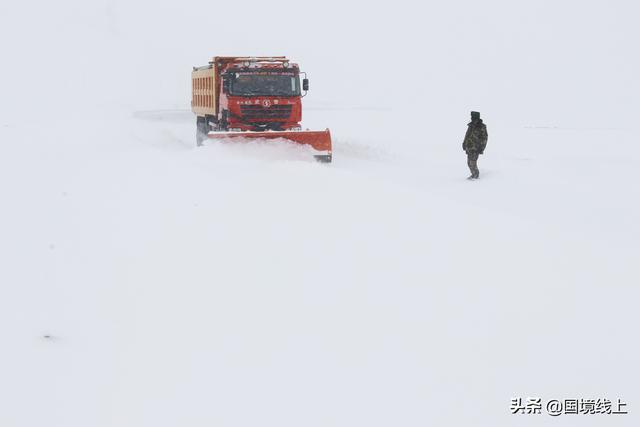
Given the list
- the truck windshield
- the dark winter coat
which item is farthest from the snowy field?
the truck windshield

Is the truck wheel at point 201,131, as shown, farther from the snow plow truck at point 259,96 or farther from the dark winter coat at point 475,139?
the dark winter coat at point 475,139

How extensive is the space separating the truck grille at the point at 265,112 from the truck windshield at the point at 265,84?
1.07ft

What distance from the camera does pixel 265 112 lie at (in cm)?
1845

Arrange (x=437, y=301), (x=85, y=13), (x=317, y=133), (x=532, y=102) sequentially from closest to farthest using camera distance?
1. (x=437, y=301)
2. (x=317, y=133)
3. (x=532, y=102)
4. (x=85, y=13)

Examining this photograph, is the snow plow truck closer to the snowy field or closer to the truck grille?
the truck grille

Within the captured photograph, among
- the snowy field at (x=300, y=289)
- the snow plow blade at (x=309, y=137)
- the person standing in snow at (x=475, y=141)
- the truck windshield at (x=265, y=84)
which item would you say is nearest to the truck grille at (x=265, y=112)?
the truck windshield at (x=265, y=84)

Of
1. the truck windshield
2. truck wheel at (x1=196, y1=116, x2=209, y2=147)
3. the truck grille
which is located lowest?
truck wheel at (x1=196, y1=116, x2=209, y2=147)

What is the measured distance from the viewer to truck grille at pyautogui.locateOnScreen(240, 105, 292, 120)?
18.3m

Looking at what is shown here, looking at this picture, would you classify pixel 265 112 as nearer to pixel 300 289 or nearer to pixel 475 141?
pixel 475 141

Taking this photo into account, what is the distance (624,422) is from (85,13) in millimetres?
64776

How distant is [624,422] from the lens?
4707mm

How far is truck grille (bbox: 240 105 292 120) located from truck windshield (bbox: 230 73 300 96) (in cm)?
33

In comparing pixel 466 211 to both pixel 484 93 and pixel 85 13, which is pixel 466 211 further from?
pixel 85 13

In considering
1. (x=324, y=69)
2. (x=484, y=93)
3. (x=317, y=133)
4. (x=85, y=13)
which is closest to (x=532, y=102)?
(x=484, y=93)
